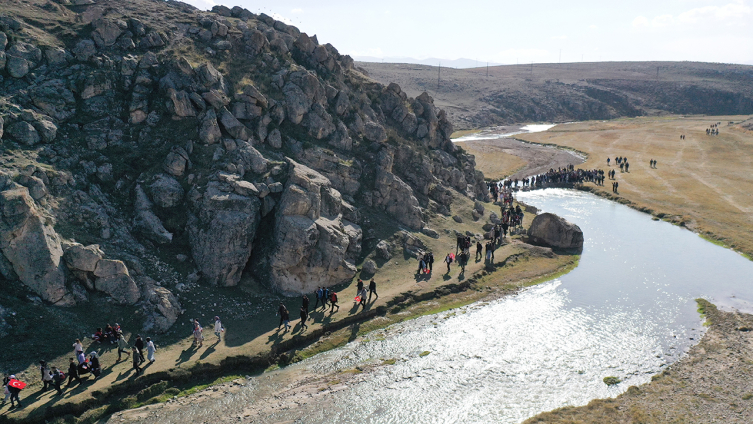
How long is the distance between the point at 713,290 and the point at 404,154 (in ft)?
99.7

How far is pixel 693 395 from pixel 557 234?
2308cm

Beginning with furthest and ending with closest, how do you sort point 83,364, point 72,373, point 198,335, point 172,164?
1. point 172,164
2. point 198,335
3. point 83,364
4. point 72,373

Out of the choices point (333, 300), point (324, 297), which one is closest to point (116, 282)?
point (324, 297)

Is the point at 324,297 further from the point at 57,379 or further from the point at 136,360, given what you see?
the point at 57,379

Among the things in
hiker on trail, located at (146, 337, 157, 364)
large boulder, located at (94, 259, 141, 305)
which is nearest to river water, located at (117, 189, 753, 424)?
hiker on trail, located at (146, 337, 157, 364)

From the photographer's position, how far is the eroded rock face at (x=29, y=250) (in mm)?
26984

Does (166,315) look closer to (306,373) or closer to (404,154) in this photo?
(306,373)

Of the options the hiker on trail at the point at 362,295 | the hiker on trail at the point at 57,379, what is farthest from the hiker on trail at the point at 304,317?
the hiker on trail at the point at 57,379

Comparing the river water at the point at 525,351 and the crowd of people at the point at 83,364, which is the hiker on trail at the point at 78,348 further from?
the river water at the point at 525,351

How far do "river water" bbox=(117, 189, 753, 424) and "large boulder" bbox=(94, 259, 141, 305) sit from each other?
8654mm

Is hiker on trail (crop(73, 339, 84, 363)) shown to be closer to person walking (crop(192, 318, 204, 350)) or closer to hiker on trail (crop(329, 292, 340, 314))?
person walking (crop(192, 318, 204, 350))

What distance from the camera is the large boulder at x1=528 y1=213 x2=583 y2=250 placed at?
47062mm

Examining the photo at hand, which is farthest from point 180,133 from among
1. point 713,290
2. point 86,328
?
point 713,290

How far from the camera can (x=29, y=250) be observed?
27.2 m
